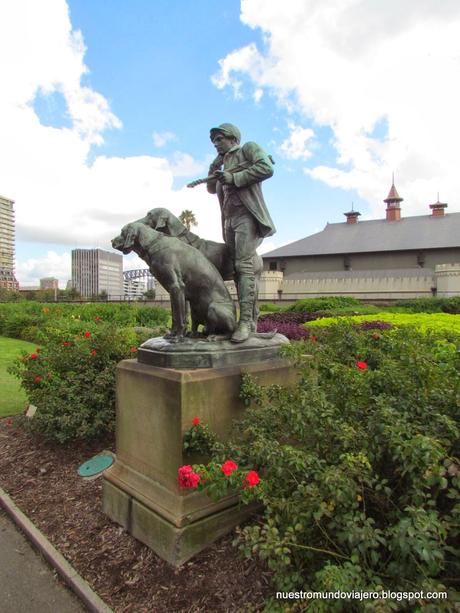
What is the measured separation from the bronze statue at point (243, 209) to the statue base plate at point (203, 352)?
17 cm

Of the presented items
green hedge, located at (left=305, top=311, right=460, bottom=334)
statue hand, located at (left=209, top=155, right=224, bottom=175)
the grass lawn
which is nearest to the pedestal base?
statue hand, located at (left=209, top=155, right=224, bottom=175)

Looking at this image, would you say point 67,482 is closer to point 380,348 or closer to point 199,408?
point 199,408

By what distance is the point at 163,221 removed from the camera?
352 cm

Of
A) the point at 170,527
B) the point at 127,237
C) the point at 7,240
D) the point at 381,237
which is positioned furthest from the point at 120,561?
the point at 7,240

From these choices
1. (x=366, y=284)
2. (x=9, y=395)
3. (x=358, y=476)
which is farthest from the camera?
(x=366, y=284)

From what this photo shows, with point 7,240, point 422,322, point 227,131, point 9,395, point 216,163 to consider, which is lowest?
point 9,395

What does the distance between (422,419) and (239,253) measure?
208cm

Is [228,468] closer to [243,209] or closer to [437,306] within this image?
[243,209]

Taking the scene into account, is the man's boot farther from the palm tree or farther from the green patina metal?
the palm tree

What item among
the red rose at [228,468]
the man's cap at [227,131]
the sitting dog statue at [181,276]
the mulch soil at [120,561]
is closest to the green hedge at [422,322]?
the sitting dog statue at [181,276]

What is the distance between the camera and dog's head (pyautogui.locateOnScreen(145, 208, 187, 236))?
352 cm

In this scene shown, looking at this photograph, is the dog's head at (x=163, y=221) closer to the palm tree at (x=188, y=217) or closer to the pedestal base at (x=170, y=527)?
the pedestal base at (x=170, y=527)

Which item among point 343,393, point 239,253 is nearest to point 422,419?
point 343,393

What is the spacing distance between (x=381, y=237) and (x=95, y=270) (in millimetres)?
71712
